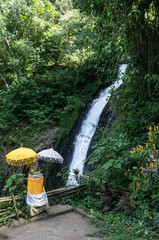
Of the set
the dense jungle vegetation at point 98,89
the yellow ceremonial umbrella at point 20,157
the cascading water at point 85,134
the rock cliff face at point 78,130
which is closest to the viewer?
the dense jungle vegetation at point 98,89

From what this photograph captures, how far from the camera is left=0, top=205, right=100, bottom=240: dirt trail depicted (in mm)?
3602

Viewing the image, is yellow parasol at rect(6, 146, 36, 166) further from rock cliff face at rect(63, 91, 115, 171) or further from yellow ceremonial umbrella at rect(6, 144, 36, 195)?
rock cliff face at rect(63, 91, 115, 171)

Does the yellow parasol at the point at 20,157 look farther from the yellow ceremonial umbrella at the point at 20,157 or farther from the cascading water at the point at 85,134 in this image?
the cascading water at the point at 85,134

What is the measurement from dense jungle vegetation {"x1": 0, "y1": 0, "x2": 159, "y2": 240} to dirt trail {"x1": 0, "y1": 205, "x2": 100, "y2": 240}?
0.33 meters

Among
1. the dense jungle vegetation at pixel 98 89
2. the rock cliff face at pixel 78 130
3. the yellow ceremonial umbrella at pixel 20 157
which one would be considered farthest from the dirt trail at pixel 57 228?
the rock cliff face at pixel 78 130

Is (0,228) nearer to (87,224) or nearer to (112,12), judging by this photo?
(87,224)

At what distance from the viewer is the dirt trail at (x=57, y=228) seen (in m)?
3.60

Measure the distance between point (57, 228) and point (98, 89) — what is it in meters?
11.8

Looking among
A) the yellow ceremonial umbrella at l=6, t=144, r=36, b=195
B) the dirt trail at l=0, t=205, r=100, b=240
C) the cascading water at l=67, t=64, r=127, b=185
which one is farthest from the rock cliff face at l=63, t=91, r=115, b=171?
the yellow ceremonial umbrella at l=6, t=144, r=36, b=195

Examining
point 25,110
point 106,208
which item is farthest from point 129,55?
point 25,110

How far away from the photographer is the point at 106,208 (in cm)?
448

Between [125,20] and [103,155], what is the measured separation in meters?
3.39

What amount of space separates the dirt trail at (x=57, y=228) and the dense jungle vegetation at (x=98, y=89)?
1.08 feet

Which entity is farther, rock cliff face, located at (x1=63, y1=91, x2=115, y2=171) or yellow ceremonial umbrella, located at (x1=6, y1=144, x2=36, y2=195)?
rock cliff face, located at (x1=63, y1=91, x2=115, y2=171)
